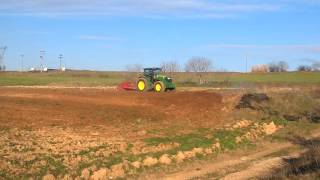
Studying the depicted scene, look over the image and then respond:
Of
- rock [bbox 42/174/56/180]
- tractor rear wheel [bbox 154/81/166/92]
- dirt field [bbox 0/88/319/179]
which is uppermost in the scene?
tractor rear wheel [bbox 154/81/166/92]

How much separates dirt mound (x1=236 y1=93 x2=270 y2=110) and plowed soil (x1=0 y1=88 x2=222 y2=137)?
55.1 inches

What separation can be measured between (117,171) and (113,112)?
409 inches

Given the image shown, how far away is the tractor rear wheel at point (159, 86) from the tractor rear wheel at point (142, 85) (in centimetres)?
67

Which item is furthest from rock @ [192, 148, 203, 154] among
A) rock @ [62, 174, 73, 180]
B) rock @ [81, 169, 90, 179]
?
rock @ [62, 174, 73, 180]

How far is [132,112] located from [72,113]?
3.48 m

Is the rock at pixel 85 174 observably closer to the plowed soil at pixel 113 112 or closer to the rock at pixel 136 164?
the rock at pixel 136 164

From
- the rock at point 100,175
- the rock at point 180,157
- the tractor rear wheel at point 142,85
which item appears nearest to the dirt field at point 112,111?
the rock at point 180,157

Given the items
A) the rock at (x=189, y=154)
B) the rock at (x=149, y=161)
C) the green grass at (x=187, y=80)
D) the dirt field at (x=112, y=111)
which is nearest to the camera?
the rock at (x=149, y=161)

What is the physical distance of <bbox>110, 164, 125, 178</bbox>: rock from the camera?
16.9 m

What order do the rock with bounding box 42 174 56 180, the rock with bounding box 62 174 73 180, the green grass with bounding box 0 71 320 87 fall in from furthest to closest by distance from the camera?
1. the green grass with bounding box 0 71 320 87
2. the rock with bounding box 62 174 73 180
3. the rock with bounding box 42 174 56 180

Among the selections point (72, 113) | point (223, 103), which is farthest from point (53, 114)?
point (223, 103)

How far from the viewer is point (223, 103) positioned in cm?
3559

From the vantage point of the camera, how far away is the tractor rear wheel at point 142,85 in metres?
45.2

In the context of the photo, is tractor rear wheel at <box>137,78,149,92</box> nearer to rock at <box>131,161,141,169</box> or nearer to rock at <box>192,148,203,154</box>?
rock at <box>192,148,203,154</box>
